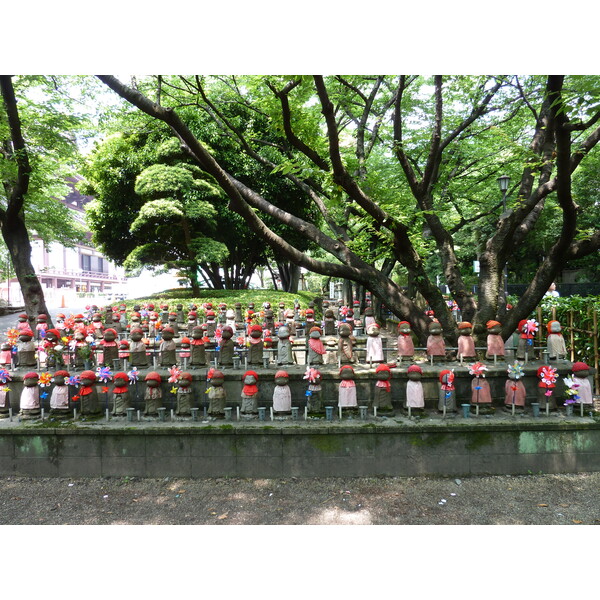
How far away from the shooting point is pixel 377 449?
14.9 ft

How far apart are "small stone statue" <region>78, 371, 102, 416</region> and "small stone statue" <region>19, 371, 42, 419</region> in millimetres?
584

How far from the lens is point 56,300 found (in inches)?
1180

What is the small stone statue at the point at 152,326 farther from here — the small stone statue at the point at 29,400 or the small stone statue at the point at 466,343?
the small stone statue at the point at 466,343

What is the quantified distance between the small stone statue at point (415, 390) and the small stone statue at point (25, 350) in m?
5.62

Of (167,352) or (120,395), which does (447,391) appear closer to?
(167,352)

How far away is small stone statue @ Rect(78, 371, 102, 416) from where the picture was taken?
4.92 m

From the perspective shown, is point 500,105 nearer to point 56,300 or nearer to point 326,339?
point 326,339

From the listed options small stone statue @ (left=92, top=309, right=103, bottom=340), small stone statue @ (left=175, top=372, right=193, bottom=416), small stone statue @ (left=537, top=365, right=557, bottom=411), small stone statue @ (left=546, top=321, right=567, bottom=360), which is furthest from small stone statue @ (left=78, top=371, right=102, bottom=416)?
small stone statue @ (left=546, top=321, right=567, bottom=360)

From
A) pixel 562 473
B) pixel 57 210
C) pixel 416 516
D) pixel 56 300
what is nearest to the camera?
pixel 416 516

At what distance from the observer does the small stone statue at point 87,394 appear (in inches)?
194

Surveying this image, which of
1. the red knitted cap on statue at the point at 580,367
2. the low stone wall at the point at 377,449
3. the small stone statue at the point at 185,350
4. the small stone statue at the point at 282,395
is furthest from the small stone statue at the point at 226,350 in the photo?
the red knitted cap on statue at the point at 580,367

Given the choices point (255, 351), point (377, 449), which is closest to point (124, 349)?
point (255, 351)

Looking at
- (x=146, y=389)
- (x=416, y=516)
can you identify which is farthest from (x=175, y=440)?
(x=416, y=516)

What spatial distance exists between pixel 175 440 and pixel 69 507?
1.22 meters
